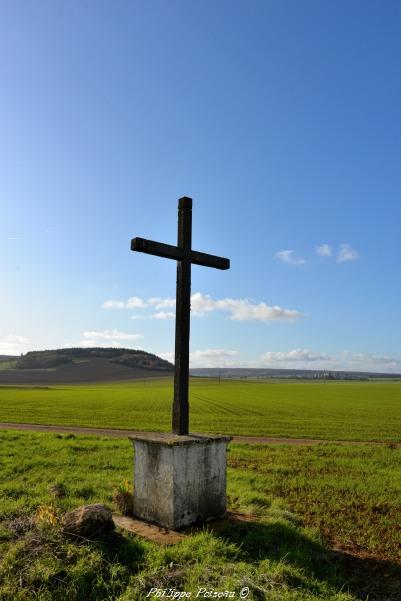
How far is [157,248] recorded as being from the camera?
7.38 meters

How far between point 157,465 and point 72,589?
2.20m

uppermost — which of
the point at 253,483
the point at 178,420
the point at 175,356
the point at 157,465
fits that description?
the point at 175,356

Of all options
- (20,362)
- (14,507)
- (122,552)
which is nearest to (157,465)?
(122,552)

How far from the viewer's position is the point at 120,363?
620 feet

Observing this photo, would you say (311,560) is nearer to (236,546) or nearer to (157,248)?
(236,546)

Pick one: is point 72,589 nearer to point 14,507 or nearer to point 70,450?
point 14,507

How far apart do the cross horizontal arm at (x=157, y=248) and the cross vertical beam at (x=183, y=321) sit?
0.15m

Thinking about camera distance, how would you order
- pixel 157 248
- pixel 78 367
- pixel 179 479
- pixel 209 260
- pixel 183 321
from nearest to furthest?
pixel 179 479, pixel 157 248, pixel 183 321, pixel 209 260, pixel 78 367

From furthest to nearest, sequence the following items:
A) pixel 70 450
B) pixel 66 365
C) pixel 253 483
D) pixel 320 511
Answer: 1. pixel 66 365
2. pixel 70 450
3. pixel 253 483
4. pixel 320 511

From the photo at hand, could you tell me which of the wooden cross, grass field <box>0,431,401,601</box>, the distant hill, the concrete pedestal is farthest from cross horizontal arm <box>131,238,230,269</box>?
the distant hill

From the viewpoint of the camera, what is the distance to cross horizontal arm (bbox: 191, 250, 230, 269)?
26.4 ft

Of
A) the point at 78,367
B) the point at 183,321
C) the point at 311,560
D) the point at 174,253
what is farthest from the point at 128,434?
the point at 78,367

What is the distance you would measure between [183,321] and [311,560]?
3810mm

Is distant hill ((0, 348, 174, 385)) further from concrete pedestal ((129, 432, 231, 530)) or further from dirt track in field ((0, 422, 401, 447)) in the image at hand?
concrete pedestal ((129, 432, 231, 530))
